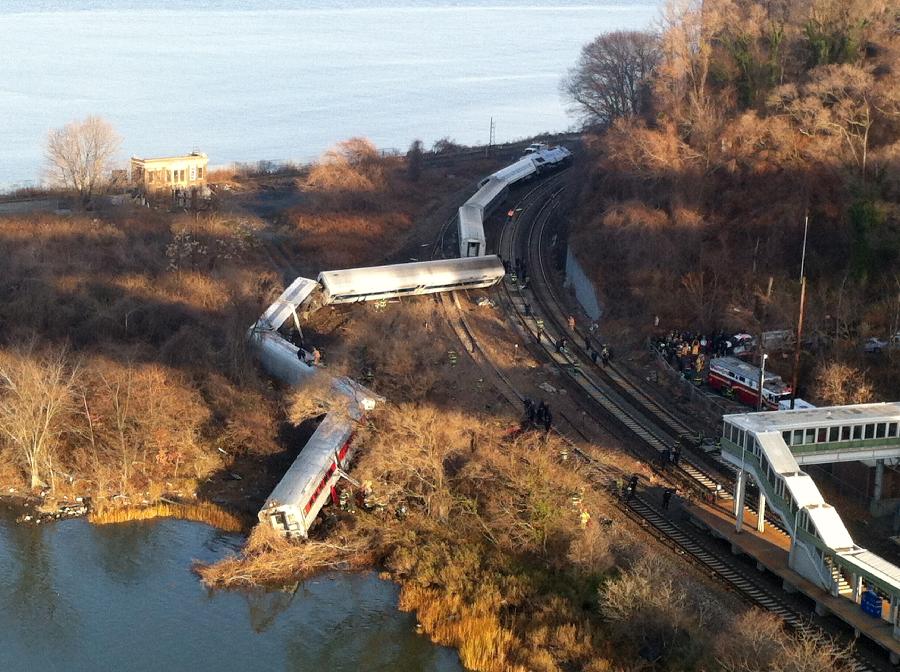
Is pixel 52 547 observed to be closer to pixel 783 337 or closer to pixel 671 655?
pixel 671 655

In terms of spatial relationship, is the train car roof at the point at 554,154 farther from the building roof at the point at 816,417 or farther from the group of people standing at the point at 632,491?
the building roof at the point at 816,417

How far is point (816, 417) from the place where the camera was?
2288 centimetres

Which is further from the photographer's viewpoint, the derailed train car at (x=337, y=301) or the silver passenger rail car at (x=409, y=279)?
the silver passenger rail car at (x=409, y=279)

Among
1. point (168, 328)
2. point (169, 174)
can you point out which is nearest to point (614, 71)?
point (169, 174)

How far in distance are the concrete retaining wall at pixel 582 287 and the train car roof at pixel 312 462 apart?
1170cm

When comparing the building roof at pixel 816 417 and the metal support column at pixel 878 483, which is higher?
the building roof at pixel 816 417

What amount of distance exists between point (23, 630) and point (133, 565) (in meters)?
2.94

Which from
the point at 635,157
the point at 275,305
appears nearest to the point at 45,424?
the point at 275,305

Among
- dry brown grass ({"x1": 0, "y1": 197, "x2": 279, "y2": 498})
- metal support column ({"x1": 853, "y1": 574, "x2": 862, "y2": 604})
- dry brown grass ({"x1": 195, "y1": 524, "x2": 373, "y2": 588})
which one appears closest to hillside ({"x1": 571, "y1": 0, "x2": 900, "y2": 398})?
metal support column ({"x1": 853, "y1": 574, "x2": 862, "y2": 604})

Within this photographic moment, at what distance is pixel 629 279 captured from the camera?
1406 inches

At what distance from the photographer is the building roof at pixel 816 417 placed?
2250 centimetres

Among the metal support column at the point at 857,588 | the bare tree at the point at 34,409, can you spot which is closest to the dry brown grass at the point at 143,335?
the bare tree at the point at 34,409

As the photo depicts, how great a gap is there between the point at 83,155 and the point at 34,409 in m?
24.5

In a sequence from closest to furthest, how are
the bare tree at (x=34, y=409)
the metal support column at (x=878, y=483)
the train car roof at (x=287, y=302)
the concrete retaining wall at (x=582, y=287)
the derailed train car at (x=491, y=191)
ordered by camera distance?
the metal support column at (x=878, y=483) < the bare tree at (x=34, y=409) < the train car roof at (x=287, y=302) < the concrete retaining wall at (x=582, y=287) < the derailed train car at (x=491, y=191)
